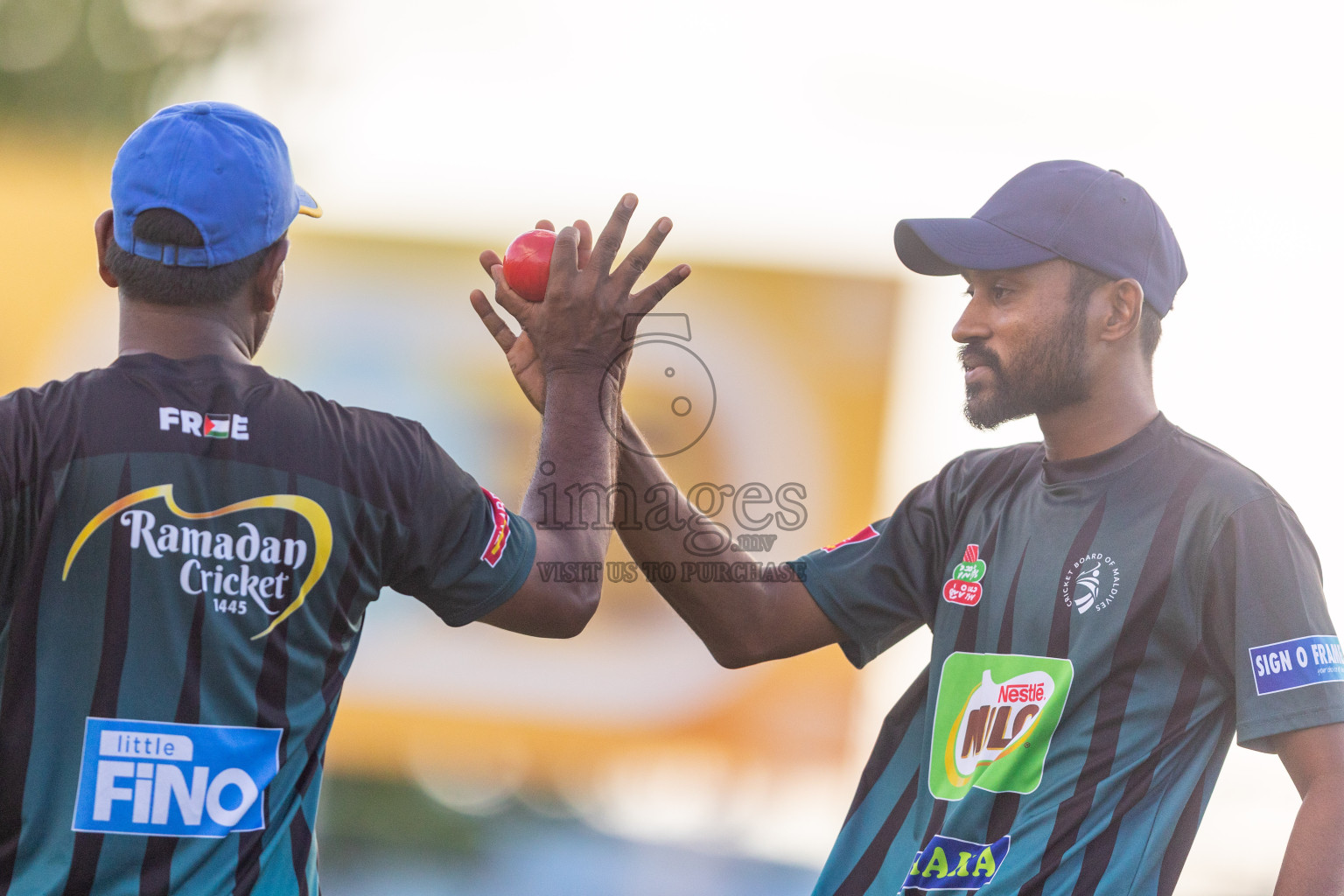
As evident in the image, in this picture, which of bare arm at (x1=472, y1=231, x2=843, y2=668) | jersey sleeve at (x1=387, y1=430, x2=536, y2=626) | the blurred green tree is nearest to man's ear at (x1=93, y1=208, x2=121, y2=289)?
jersey sleeve at (x1=387, y1=430, x2=536, y2=626)

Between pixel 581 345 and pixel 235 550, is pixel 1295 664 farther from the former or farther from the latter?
pixel 235 550

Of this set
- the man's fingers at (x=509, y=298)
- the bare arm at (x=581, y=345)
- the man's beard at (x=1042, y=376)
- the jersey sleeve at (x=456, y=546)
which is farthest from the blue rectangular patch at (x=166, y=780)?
the man's beard at (x=1042, y=376)

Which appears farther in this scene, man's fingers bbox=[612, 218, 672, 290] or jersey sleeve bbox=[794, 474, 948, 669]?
jersey sleeve bbox=[794, 474, 948, 669]

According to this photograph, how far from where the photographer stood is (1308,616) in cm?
238

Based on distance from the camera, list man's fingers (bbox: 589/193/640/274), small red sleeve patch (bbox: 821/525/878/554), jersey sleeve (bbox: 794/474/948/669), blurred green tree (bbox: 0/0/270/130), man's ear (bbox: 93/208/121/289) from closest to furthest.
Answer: man's ear (bbox: 93/208/121/289) < man's fingers (bbox: 589/193/640/274) < jersey sleeve (bbox: 794/474/948/669) < small red sleeve patch (bbox: 821/525/878/554) < blurred green tree (bbox: 0/0/270/130)

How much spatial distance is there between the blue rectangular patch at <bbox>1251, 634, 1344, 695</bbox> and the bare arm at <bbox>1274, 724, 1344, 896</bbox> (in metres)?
0.09

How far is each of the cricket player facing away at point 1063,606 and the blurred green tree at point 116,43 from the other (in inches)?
295

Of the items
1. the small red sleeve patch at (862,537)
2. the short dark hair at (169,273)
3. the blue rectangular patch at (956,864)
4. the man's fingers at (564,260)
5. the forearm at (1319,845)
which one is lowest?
the blue rectangular patch at (956,864)

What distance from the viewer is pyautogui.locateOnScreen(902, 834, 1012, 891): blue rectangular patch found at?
99.5 inches

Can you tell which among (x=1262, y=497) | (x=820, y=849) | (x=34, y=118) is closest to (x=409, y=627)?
(x=820, y=849)

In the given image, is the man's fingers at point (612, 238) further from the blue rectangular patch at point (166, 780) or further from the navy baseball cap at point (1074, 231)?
the blue rectangular patch at point (166, 780)

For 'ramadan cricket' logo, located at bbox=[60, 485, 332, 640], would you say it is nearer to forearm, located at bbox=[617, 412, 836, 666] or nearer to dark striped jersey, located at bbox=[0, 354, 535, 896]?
dark striped jersey, located at bbox=[0, 354, 535, 896]

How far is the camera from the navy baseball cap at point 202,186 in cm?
204

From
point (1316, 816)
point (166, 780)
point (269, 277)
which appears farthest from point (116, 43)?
point (1316, 816)
